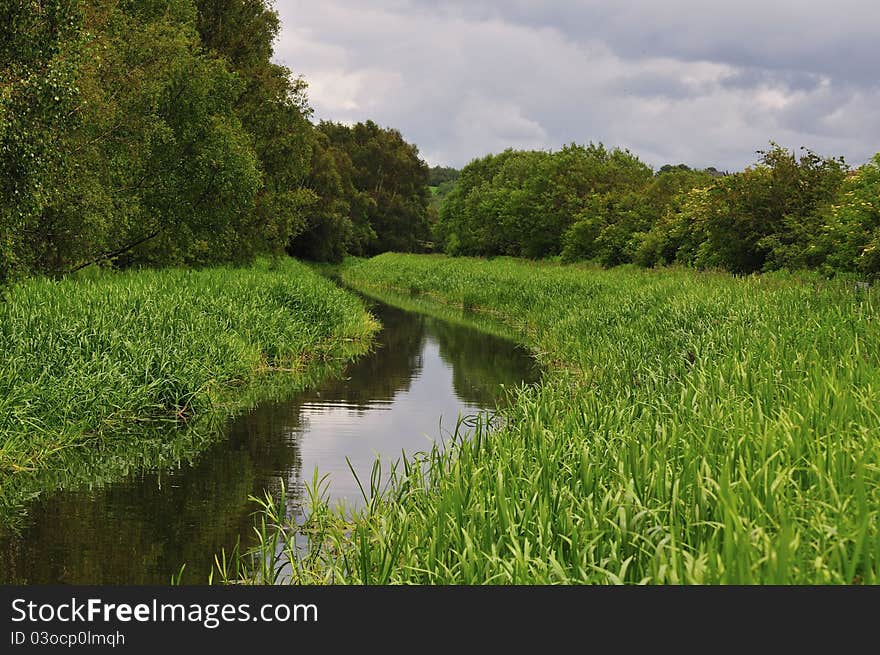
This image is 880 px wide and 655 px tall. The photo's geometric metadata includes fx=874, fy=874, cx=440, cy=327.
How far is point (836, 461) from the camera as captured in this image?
227 inches

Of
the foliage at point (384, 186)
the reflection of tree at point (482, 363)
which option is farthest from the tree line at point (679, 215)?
the foliage at point (384, 186)

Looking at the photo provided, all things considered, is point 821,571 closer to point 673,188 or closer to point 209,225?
point 209,225

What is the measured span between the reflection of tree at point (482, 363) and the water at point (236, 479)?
8 centimetres

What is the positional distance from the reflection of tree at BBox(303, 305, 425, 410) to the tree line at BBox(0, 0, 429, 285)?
20.0 ft

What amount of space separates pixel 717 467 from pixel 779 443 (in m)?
0.60

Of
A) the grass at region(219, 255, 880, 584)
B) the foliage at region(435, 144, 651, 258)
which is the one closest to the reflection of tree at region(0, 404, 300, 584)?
the grass at region(219, 255, 880, 584)

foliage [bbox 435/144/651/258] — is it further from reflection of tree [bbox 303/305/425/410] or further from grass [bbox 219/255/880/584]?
grass [bbox 219/255/880/584]

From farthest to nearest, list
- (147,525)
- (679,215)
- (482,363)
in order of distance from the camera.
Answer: (679,215)
(482,363)
(147,525)

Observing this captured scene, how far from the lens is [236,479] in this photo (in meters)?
10.7

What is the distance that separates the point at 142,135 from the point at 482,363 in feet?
37.2

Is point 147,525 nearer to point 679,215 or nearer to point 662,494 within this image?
point 662,494

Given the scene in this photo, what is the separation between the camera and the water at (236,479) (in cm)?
777

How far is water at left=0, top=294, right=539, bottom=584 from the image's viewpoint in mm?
7773

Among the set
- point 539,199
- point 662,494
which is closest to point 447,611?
point 662,494
